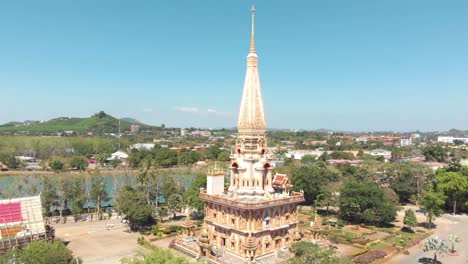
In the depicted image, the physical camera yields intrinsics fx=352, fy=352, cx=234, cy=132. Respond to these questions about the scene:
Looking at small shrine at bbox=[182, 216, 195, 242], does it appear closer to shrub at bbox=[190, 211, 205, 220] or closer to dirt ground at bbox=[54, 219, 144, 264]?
dirt ground at bbox=[54, 219, 144, 264]

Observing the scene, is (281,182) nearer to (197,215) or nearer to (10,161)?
(197,215)

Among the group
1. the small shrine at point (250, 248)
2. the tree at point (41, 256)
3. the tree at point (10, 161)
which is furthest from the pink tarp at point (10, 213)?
the tree at point (10, 161)

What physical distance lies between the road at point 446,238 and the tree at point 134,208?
95.5ft

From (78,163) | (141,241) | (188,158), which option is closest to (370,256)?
(141,241)

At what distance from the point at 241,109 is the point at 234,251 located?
14.5 meters

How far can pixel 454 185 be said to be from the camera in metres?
55.7

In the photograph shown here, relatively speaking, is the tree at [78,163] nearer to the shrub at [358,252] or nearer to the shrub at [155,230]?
the shrub at [155,230]

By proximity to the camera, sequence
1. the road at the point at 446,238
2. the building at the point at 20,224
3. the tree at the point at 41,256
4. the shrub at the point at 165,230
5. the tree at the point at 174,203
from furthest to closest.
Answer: the tree at the point at 174,203 → the shrub at the point at 165,230 → the road at the point at 446,238 → the building at the point at 20,224 → the tree at the point at 41,256

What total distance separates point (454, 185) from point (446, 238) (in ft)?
48.7

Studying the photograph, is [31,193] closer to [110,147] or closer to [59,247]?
[59,247]

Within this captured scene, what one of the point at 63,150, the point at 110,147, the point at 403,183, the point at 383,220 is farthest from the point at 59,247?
the point at 110,147

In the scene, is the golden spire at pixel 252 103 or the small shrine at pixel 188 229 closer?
the golden spire at pixel 252 103

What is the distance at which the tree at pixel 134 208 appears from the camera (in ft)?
145

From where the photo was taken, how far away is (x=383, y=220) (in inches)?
1909
